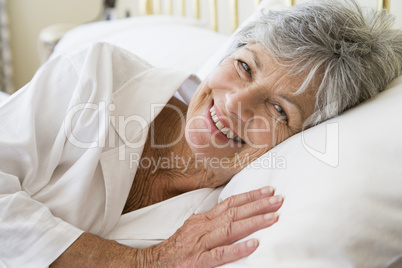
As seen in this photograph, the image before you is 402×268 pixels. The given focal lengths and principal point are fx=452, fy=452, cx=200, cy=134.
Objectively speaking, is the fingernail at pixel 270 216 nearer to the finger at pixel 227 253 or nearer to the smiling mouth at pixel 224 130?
the finger at pixel 227 253

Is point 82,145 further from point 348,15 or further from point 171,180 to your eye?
point 348,15

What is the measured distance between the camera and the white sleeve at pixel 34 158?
A: 956 mm

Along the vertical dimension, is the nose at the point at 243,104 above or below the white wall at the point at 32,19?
above

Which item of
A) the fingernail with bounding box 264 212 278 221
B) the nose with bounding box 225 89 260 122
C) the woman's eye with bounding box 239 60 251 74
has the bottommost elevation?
the fingernail with bounding box 264 212 278 221

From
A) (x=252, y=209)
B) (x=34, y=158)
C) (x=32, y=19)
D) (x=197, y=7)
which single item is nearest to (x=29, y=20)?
(x=32, y=19)

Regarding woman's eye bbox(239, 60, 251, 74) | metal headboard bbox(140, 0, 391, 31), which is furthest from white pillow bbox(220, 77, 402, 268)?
metal headboard bbox(140, 0, 391, 31)

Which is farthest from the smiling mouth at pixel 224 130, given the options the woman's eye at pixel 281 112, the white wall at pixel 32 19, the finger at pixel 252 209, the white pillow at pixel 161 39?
the white wall at pixel 32 19

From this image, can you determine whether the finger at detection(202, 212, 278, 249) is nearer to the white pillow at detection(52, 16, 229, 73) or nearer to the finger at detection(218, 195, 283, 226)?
the finger at detection(218, 195, 283, 226)

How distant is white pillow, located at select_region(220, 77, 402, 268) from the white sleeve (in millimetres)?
417

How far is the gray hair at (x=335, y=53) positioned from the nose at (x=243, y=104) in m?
0.10

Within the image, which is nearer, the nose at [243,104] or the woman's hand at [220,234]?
the woman's hand at [220,234]

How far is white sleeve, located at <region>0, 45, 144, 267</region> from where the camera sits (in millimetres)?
956

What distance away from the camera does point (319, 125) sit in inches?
38.9

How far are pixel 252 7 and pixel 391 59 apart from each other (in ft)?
4.24
